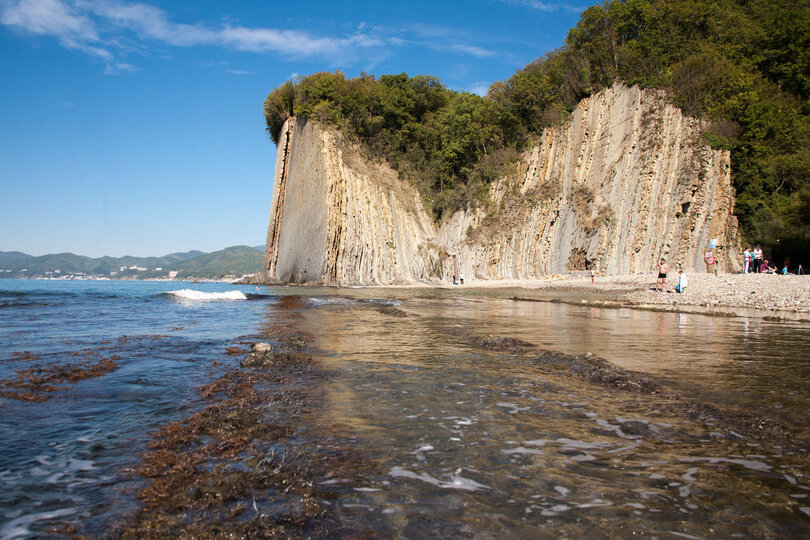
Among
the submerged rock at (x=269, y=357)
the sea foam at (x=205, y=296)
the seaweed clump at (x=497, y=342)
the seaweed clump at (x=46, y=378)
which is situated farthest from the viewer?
the sea foam at (x=205, y=296)

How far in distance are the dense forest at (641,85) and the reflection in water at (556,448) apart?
2911cm

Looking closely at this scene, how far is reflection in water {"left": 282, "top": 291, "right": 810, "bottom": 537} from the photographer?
2.65 metres

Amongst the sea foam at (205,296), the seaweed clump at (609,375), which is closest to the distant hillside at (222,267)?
the sea foam at (205,296)

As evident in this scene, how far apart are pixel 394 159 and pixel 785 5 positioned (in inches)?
1499

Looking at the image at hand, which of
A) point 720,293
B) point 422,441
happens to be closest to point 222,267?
point 720,293

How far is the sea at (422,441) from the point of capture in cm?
265

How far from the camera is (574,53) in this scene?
42.0m

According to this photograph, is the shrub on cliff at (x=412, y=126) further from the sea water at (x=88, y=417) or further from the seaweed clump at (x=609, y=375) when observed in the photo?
the seaweed clump at (x=609, y=375)

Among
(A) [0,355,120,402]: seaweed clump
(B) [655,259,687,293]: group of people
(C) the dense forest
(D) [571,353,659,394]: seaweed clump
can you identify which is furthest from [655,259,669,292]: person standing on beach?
(A) [0,355,120,402]: seaweed clump

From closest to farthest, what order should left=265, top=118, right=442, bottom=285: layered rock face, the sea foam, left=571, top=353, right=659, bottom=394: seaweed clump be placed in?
left=571, top=353, right=659, bottom=394: seaweed clump < the sea foam < left=265, top=118, right=442, bottom=285: layered rock face

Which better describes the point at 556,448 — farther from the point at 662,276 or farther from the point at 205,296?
the point at 205,296

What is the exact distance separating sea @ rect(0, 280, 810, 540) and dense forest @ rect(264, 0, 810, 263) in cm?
2934

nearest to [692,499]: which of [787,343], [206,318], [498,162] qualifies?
[787,343]

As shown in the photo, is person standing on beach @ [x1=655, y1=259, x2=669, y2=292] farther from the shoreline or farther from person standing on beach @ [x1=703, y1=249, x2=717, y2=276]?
person standing on beach @ [x1=703, y1=249, x2=717, y2=276]
